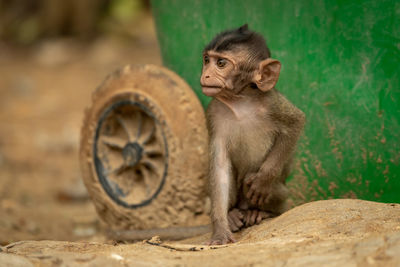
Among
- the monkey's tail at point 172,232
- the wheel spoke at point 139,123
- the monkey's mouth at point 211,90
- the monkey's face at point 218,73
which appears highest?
the monkey's face at point 218,73

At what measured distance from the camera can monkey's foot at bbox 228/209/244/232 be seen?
11.8ft

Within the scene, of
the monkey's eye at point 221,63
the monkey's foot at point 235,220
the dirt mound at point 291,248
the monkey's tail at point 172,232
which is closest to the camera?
the dirt mound at point 291,248

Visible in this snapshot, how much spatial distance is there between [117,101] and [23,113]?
18.3ft

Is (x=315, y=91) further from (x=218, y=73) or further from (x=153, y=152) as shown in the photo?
(x=153, y=152)

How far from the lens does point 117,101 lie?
14.0 ft

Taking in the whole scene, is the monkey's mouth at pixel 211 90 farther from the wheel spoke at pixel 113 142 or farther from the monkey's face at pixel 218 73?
the wheel spoke at pixel 113 142

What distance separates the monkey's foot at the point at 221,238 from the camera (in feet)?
10.7

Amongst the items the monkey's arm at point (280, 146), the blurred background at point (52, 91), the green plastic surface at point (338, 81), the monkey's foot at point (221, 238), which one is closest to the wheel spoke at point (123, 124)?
the green plastic surface at point (338, 81)

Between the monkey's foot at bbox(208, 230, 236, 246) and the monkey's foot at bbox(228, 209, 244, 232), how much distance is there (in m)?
0.24

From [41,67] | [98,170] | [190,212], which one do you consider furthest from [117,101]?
[41,67]

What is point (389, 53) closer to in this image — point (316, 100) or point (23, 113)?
point (316, 100)

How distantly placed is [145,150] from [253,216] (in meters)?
0.97

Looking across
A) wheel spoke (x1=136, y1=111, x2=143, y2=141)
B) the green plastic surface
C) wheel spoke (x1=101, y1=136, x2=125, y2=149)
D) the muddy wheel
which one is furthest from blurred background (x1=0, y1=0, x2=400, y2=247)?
wheel spoke (x1=101, y1=136, x2=125, y2=149)

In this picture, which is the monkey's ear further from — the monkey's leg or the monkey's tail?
the monkey's tail
